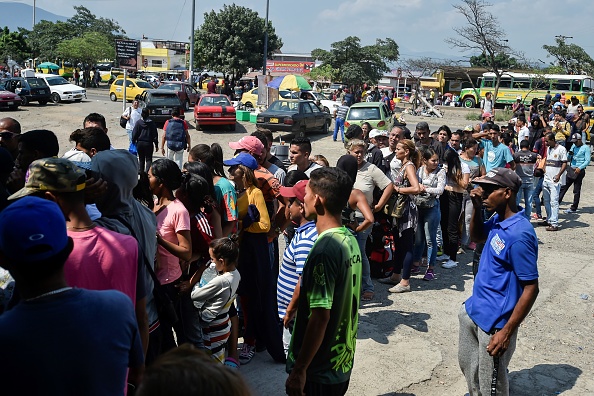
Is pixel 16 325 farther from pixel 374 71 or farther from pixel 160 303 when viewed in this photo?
pixel 374 71

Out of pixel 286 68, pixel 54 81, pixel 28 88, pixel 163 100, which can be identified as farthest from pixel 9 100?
pixel 286 68

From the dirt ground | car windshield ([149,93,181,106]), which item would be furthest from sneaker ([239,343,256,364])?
car windshield ([149,93,181,106])

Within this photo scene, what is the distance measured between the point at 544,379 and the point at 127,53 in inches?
684

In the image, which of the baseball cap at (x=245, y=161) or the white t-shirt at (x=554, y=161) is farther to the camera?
the white t-shirt at (x=554, y=161)

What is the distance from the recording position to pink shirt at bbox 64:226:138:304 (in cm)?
270

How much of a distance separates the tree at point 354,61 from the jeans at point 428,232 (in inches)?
1411

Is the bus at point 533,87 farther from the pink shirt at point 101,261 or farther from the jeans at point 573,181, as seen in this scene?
the pink shirt at point 101,261

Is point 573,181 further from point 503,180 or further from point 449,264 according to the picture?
point 503,180

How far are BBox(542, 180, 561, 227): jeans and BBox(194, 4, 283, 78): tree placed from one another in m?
33.3

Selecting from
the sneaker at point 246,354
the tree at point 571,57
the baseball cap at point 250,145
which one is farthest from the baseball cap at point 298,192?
the tree at point 571,57

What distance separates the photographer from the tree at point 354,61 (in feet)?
140

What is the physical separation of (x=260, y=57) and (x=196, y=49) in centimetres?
487

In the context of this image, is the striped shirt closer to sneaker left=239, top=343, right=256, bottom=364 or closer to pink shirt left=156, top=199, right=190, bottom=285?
pink shirt left=156, top=199, right=190, bottom=285

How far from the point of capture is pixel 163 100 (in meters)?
23.5
